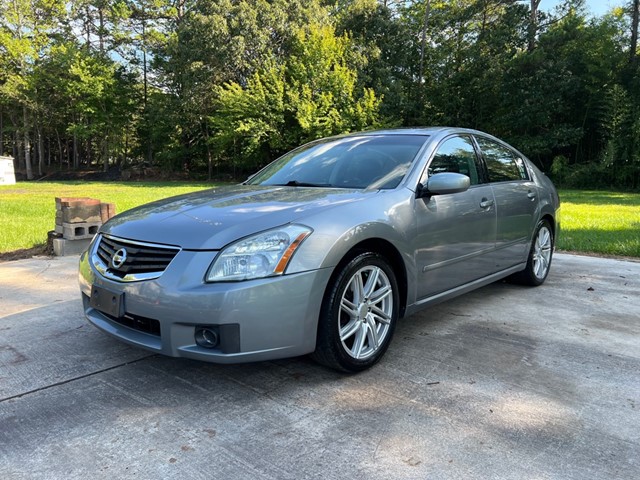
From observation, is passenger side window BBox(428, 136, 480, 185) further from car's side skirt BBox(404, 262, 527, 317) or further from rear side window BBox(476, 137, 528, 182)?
car's side skirt BBox(404, 262, 527, 317)

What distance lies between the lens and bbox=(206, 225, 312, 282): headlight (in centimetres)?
234

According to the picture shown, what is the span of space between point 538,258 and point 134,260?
389cm

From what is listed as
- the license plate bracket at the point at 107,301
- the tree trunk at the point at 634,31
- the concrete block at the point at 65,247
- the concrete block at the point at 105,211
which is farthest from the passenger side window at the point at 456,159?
the tree trunk at the point at 634,31

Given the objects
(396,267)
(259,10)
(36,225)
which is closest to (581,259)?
(396,267)

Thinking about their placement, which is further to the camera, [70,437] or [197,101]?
[197,101]

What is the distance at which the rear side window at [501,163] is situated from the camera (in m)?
4.11

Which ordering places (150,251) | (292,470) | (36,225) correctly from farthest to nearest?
(36,225) < (150,251) < (292,470)

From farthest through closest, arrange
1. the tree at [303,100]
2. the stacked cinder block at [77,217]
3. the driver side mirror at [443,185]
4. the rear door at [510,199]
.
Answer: the tree at [303,100] < the stacked cinder block at [77,217] < the rear door at [510,199] < the driver side mirror at [443,185]

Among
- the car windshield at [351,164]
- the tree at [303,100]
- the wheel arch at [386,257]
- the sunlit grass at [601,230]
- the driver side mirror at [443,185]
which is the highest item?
the tree at [303,100]

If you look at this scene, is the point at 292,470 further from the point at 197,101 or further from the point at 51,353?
the point at 197,101

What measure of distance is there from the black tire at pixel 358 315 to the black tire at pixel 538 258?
7.43 feet

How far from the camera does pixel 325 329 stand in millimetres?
2551

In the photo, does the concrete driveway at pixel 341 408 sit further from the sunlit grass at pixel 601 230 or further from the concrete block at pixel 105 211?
the sunlit grass at pixel 601 230

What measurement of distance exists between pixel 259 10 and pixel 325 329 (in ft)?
95.2
